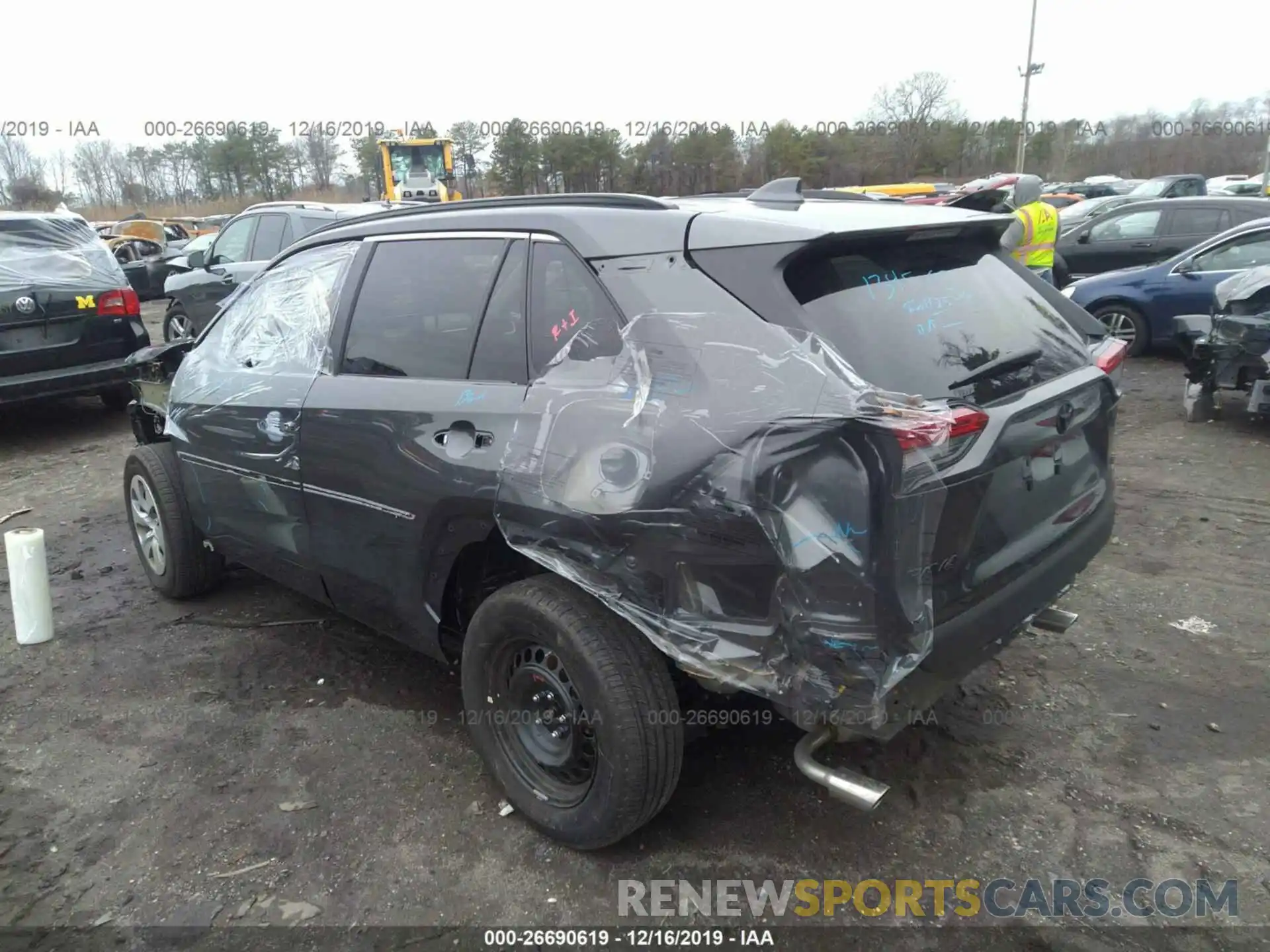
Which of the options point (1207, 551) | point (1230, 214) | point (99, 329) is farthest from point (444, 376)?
point (1230, 214)

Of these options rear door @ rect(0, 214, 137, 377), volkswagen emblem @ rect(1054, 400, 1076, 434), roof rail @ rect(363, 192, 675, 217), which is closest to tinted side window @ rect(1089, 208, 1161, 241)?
volkswagen emblem @ rect(1054, 400, 1076, 434)

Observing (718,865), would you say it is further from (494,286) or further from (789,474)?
(494,286)

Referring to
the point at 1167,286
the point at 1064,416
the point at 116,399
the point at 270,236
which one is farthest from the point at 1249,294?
the point at 116,399

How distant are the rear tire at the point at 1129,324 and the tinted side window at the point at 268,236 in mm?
9013

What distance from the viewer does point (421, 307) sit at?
3.03 metres

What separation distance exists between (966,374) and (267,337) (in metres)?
2.82

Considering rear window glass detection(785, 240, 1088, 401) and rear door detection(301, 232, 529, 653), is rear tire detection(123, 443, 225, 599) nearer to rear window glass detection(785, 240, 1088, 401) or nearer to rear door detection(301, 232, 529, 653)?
rear door detection(301, 232, 529, 653)

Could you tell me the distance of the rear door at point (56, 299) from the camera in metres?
7.10

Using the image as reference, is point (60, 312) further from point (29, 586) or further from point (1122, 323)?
point (1122, 323)

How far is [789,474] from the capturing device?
2027 millimetres

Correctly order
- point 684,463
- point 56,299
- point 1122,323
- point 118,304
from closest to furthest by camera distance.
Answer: point 684,463
point 56,299
point 118,304
point 1122,323

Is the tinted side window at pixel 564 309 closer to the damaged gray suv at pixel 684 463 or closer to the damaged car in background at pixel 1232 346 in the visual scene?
the damaged gray suv at pixel 684 463

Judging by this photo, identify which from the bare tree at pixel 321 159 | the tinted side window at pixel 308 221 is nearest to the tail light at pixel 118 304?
the tinted side window at pixel 308 221


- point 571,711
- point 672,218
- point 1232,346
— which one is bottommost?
point 571,711
